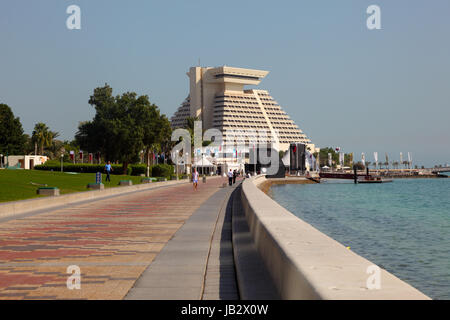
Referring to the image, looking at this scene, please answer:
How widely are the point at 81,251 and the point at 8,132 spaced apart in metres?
91.0

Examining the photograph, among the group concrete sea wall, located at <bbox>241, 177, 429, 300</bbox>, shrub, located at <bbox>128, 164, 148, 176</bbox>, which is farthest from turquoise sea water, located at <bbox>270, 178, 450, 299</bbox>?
shrub, located at <bbox>128, 164, 148, 176</bbox>

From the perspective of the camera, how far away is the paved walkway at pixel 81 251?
304 inches

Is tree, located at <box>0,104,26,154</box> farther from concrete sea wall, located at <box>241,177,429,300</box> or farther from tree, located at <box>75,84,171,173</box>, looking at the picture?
concrete sea wall, located at <box>241,177,429,300</box>

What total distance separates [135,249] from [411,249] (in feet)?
48.3

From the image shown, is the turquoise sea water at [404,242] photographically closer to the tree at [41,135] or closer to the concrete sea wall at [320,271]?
the concrete sea wall at [320,271]

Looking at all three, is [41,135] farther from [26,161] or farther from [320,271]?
[320,271]

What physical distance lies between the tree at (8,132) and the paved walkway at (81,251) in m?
80.3

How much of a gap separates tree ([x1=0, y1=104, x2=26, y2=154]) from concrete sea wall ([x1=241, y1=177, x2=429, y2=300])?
92.3 meters

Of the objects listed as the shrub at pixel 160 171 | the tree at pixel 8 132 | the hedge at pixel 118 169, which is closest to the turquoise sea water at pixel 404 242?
the shrub at pixel 160 171

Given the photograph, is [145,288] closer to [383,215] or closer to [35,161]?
[383,215]

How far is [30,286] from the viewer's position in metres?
7.85

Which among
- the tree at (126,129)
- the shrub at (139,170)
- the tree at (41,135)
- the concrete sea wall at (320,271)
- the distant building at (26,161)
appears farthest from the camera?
the tree at (41,135)

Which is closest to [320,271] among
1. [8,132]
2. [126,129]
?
[126,129]

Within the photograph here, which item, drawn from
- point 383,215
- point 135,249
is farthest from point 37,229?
point 383,215
